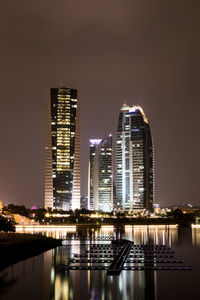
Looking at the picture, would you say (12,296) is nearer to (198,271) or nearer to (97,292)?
(97,292)

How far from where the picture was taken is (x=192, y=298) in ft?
82.8

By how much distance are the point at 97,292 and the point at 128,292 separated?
1.83 metres

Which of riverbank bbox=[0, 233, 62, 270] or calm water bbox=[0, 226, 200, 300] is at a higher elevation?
riverbank bbox=[0, 233, 62, 270]

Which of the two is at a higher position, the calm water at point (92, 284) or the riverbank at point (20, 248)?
the riverbank at point (20, 248)

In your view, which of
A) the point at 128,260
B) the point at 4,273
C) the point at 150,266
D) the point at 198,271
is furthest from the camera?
the point at 128,260

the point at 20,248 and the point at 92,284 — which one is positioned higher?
the point at 20,248

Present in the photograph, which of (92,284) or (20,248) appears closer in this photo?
(92,284)

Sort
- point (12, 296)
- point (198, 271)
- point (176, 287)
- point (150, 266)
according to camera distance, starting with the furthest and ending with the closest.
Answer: point (150, 266) → point (198, 271) → point (176, 287) → point (12, 296)

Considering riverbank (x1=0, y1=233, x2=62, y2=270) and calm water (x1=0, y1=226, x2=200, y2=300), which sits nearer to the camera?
calm water (x1=0, y1=226, x2=200, y2=300)

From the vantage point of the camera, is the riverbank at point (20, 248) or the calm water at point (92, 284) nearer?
the calm water at point (92, 284)

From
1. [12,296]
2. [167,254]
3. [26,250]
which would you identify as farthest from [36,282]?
[167,254]

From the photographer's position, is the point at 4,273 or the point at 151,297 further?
the point at 4,273

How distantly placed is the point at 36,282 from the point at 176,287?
9.45 metres

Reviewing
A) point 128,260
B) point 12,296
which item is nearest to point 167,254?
point 128,260
